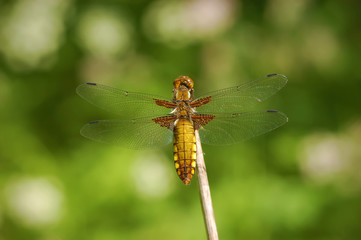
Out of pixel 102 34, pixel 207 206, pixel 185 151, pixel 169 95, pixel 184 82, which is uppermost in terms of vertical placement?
pixel 102 34

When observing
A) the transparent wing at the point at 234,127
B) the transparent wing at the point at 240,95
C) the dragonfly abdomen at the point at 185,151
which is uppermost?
the transparent wing at the point at 240,95

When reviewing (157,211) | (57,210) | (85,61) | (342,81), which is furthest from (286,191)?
(85,61)

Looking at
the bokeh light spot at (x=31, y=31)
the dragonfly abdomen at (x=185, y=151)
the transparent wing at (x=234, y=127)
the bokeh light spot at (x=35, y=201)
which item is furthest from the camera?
the bokeh light spot at (x=31, y=31)

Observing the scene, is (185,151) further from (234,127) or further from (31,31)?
(31,31)

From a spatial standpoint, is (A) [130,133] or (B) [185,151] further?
(A) [130,133]

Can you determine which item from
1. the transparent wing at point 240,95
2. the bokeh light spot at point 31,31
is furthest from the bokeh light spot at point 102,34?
the transparent wing at point 240,95

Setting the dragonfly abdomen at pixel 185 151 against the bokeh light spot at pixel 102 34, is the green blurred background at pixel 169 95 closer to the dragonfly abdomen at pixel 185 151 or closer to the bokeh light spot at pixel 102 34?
the bokeh light spot at pixel 102 34

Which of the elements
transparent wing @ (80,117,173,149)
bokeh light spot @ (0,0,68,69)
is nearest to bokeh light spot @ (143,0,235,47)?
bokeh light spot @ (0,0,68,69)

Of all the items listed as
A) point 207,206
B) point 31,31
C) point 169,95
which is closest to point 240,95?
point 207,206
